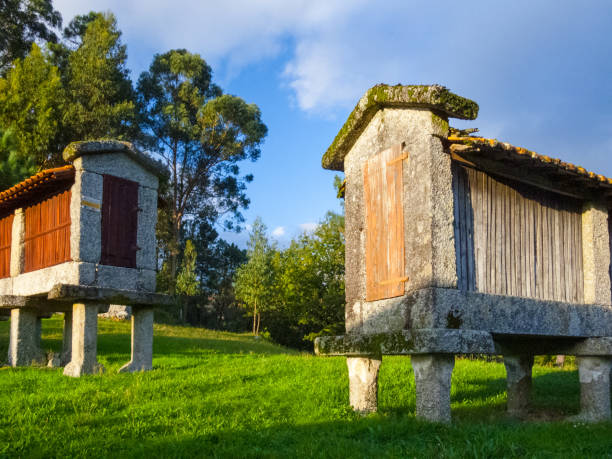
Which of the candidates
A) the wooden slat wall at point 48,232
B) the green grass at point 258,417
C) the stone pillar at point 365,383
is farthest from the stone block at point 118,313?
the stone pillar at point 365,383

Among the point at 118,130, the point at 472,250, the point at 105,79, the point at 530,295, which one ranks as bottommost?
the point at 530,295

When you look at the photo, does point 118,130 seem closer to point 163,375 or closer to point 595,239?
point 163,375

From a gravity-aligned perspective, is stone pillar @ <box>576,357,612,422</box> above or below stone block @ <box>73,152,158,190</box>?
below

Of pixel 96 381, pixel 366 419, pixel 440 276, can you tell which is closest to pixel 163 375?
pixel 96 381

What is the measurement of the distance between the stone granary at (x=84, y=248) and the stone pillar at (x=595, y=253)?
7793 millimetres

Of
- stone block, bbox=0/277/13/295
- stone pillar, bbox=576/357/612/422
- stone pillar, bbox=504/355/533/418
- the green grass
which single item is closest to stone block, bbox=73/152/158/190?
stone block, bbox=0/277/13/295

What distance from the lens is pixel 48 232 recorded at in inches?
467

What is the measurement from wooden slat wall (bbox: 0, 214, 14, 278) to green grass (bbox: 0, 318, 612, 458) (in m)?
2.97

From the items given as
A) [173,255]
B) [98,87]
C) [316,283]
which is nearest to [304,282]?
[316,283]

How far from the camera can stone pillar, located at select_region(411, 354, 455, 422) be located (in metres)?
6.21

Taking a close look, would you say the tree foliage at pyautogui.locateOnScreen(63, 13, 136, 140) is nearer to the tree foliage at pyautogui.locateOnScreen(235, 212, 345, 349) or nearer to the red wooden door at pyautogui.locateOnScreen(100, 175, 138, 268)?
the tree foliage at pyautogui.locateOnScreen(235, 212, 345, 349)

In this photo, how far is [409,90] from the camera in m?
6.91

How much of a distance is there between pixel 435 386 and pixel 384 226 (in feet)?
6.94

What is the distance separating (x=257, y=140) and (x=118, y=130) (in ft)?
24.9
